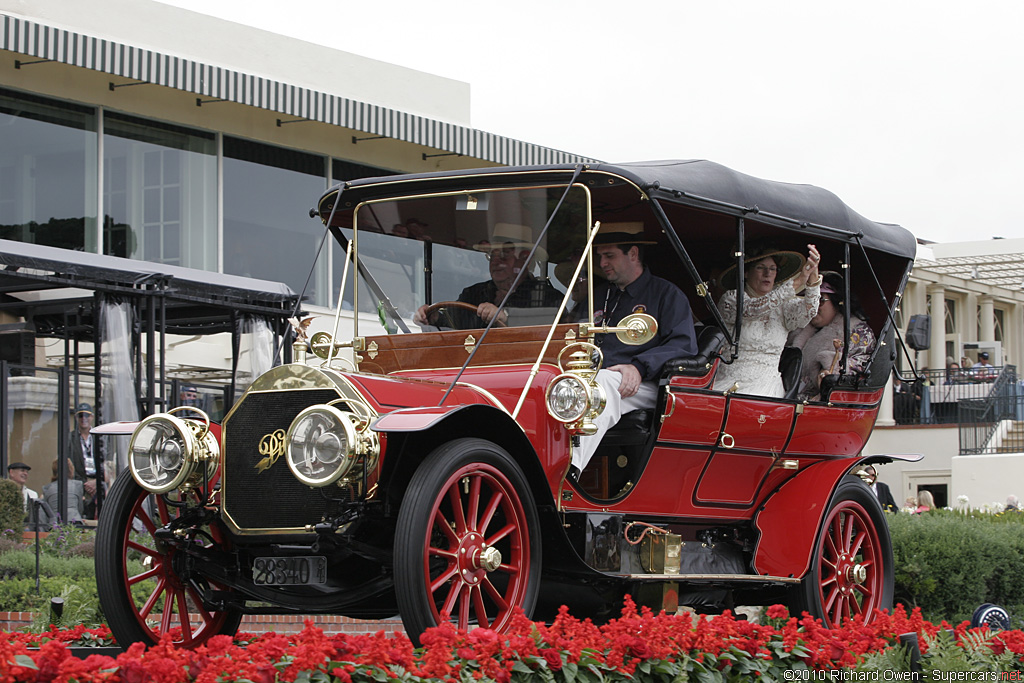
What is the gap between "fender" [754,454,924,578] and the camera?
742 centimetres

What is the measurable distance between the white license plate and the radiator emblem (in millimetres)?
384

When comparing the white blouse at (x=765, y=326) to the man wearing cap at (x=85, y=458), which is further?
the man wearing cap at (x=85, y=458)

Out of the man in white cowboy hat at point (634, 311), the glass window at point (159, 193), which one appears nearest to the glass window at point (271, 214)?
the glass window at point (159, 193)

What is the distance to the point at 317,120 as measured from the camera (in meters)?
18.1

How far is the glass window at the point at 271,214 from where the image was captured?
18422mm

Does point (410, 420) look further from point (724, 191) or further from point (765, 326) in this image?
point (765, 326)


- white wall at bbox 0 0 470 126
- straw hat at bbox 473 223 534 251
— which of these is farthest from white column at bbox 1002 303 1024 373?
straw hat at bbox 473 223 534 251

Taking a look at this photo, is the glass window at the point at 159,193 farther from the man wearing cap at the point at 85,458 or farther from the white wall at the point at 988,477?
the white wall at the point at 988,477

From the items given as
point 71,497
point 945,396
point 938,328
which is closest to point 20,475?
point 71,497

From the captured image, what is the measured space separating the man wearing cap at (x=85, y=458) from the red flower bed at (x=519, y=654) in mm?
8567

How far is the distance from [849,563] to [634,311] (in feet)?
7.12

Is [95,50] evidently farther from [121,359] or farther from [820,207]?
[820,207]

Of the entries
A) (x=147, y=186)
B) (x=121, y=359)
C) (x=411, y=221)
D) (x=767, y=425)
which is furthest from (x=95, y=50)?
(x=767, y=425)

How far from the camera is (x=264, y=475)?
18.1 feet
